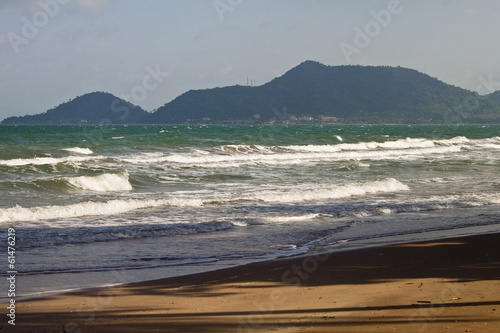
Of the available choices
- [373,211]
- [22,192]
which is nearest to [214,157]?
[22,192]

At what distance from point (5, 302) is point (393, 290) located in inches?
185

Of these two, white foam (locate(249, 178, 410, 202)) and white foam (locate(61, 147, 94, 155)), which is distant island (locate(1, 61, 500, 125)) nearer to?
white foam (locate(61, 147, 94, 155))

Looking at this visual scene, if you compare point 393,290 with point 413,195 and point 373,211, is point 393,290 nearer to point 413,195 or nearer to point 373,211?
point 373,211

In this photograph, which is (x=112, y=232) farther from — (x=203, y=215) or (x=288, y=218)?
(x=288, y=218)

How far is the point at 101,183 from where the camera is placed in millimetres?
22469

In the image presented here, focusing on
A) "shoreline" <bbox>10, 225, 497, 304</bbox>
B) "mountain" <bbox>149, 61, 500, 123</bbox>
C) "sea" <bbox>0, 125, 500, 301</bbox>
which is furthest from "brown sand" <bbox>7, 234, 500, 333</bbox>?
"mountain" <bbox>149, 61, 500, 123</bbox>

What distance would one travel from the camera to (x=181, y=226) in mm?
13609

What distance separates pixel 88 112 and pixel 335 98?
64.8m

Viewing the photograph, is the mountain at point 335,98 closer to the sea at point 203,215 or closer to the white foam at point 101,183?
the sea at point 203,215

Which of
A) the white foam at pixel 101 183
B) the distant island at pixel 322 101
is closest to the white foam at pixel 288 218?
the white foam at pixel 101 183

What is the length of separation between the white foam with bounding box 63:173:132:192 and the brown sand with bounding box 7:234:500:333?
13292mm

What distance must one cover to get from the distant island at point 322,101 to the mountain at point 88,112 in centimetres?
44

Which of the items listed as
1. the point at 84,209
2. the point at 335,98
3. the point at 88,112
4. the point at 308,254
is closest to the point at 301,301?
the point at 308,254

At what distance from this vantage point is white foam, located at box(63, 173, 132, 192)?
21891mm
